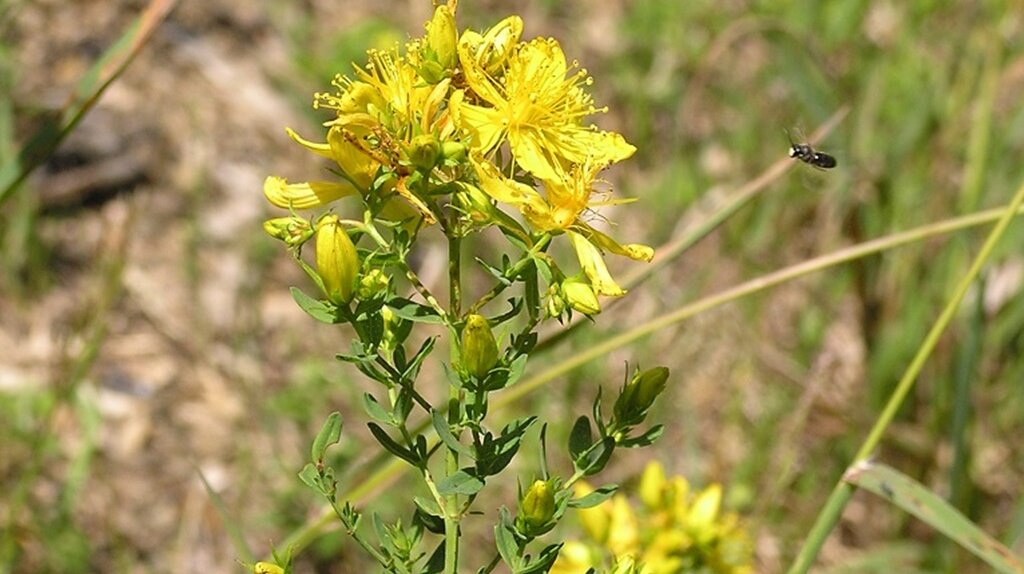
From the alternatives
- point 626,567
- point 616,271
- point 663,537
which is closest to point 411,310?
point 626,567

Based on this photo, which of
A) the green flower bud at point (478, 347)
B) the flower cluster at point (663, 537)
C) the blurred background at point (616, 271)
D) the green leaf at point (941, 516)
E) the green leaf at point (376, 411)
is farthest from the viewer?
the blurred background at point (616, 271)

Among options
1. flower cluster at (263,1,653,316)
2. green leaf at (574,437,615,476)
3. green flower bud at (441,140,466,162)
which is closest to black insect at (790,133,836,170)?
flower cluster at (263,1,653,316)

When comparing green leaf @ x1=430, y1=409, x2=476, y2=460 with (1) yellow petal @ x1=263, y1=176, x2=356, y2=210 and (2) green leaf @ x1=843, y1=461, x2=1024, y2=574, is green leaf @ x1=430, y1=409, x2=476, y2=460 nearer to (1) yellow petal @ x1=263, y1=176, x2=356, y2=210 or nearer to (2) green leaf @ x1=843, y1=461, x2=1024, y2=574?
(1) yellow petal @ x1=263, y1=176, x2=356, y2=210

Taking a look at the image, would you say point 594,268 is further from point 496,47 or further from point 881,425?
point 881,425

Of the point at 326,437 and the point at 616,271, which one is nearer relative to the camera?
the point at 326,437

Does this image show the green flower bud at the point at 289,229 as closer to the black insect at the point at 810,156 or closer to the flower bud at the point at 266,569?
the flower bud at the point at 266,569

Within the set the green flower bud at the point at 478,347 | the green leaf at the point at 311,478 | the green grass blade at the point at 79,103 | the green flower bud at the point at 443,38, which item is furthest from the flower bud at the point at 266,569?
the green grass blade at the point at 79,103
